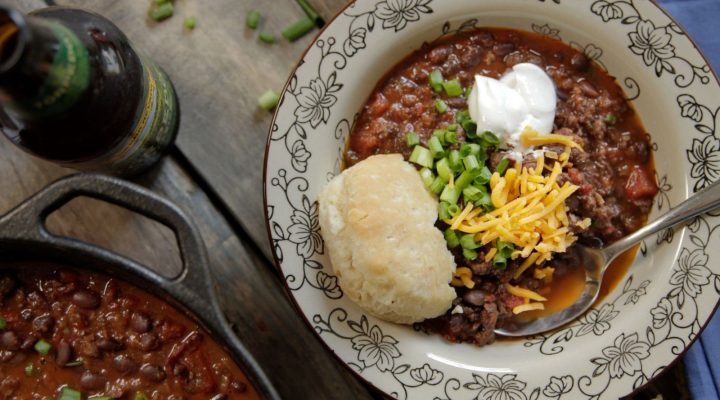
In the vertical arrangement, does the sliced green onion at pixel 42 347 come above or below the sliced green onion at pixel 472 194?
below

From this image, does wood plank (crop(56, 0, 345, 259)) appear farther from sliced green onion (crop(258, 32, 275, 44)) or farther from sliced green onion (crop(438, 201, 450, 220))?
sliced green onion (crop(438, 201, 450, 220))

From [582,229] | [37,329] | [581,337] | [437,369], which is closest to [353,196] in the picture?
[437,369]

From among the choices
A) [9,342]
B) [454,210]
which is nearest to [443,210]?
[454,210]

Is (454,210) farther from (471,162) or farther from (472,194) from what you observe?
(471,162)

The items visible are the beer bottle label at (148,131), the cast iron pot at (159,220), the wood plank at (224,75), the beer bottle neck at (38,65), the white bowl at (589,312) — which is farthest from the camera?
the wood plank at (224,75)

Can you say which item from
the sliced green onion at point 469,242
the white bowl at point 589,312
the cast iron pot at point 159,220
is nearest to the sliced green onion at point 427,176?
the sliced green onion at point 469,242

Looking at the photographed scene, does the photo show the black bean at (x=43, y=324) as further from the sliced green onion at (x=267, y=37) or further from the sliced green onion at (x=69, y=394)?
the sliced green onion at (x=267, y=37)

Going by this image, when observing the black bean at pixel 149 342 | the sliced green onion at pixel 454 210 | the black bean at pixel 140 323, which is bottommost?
the black bean at pixel 149 342
